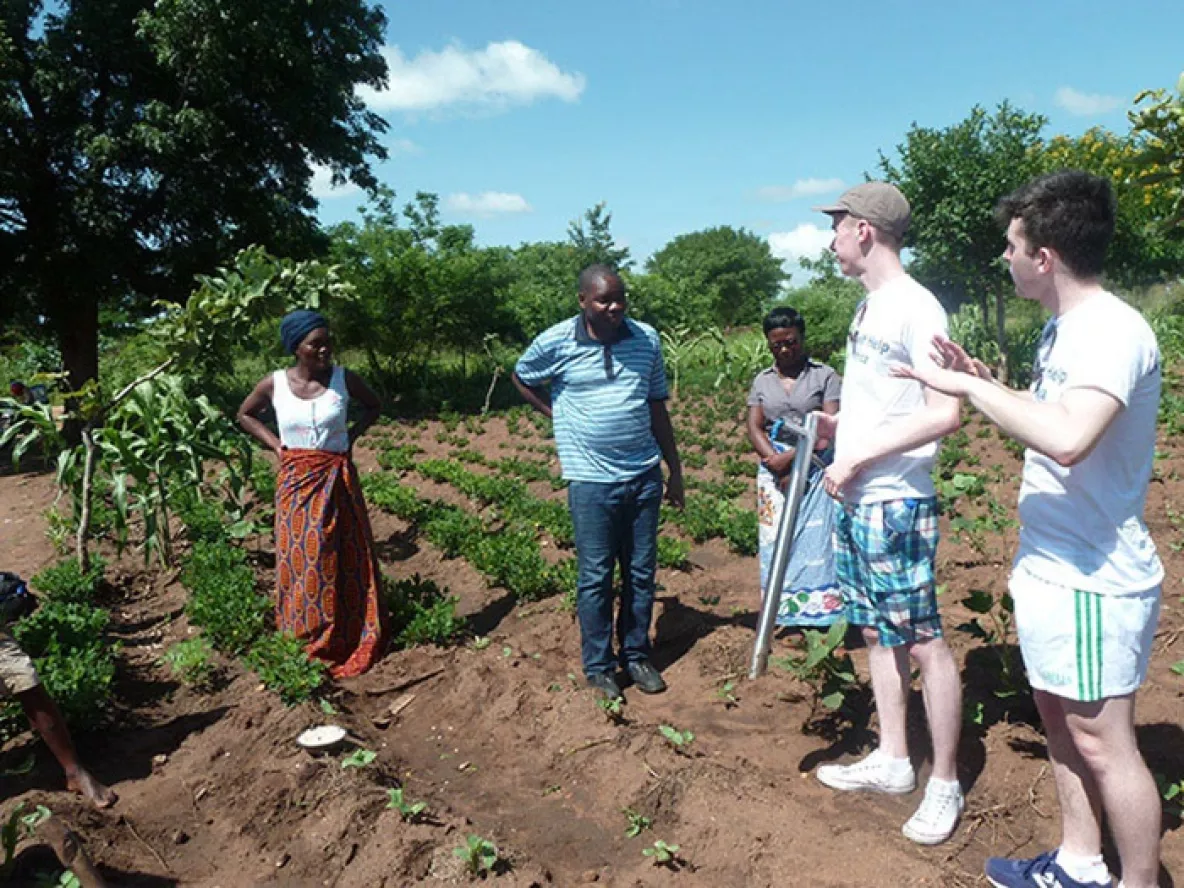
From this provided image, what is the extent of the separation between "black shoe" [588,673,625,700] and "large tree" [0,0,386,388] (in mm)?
11395

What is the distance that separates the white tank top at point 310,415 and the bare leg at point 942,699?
308 centimetres

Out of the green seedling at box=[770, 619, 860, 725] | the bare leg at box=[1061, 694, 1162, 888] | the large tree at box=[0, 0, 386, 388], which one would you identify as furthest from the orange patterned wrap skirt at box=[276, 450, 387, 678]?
the large tree at box=[0, 0, 386, 388]

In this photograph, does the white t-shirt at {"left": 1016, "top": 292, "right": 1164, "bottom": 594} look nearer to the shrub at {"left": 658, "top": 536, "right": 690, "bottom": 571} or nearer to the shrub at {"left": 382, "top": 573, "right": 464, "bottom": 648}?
the shrub at {"left": 382, "top": 573, "right": 464, "bottom": 648}

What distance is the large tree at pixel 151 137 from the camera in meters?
12.7

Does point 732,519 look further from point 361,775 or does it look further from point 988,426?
point 988,426

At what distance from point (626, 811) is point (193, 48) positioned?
12716 millimetres

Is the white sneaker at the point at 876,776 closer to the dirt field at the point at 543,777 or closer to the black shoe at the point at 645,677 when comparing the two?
the dirt field at the point at 543,777

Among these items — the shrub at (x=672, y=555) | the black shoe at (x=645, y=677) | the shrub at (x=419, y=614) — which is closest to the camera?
the black shoe at (x=645, y=677)

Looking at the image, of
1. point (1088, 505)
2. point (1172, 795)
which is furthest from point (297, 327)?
point (1172, 795)

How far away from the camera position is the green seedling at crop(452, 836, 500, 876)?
287 centimetres

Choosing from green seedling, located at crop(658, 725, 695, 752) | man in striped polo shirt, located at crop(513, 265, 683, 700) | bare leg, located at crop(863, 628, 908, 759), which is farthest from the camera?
man in striped polo shirt, located at crop(513, 265, 683, 700)

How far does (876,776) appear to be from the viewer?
3219mm

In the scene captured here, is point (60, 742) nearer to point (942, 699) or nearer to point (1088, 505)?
point (942, 699)

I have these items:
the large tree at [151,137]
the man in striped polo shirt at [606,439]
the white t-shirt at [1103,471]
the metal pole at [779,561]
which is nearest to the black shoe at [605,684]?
the man in striped polo shirt at [606,439]
